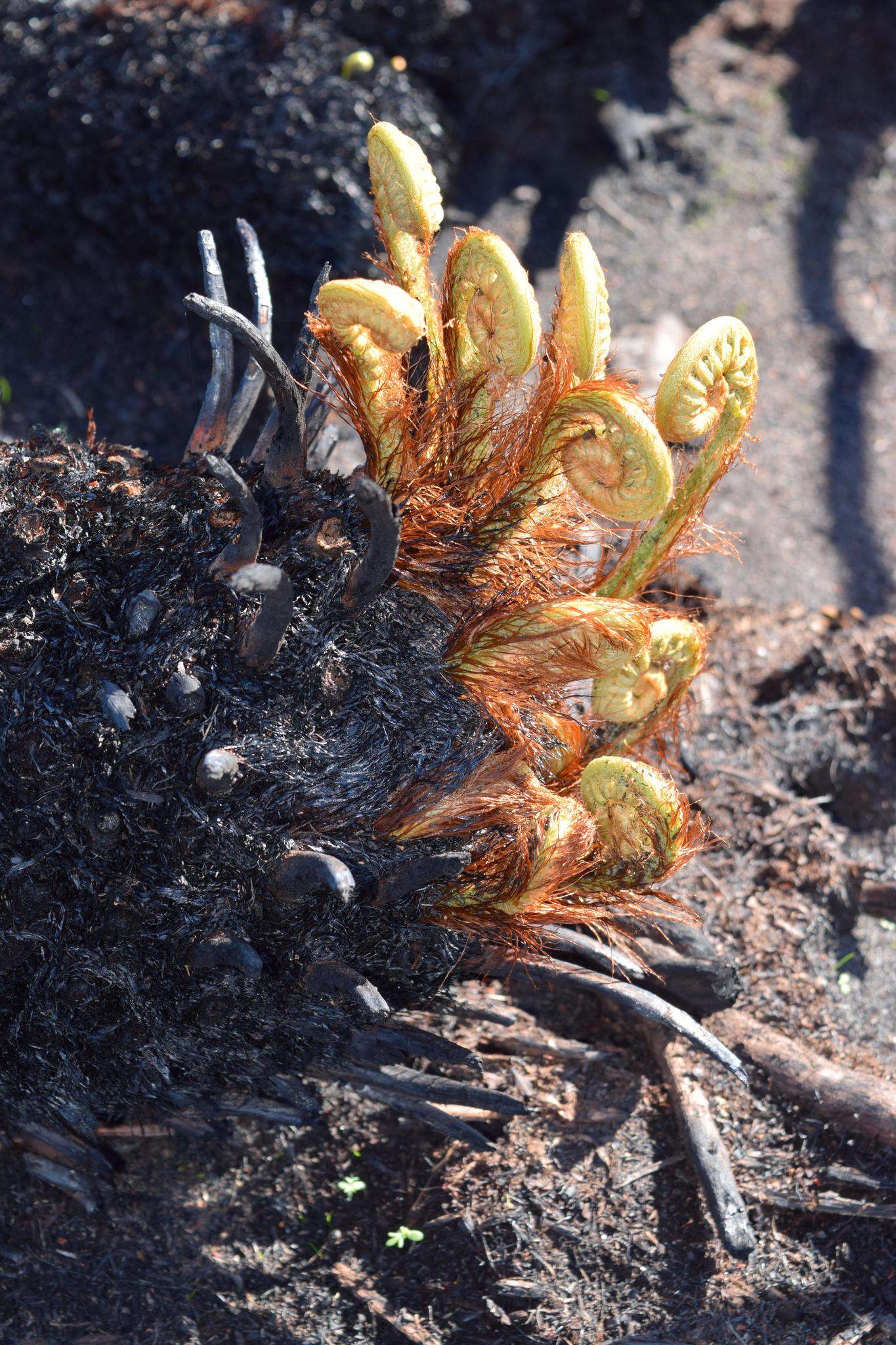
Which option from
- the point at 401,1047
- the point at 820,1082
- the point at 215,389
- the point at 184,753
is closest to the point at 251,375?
the point at 215,389

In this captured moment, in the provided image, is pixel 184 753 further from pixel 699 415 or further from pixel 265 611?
pixel 699 415

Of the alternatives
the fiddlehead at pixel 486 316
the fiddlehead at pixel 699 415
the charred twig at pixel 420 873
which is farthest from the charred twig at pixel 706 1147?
the fiddlehead at pixel 486 316

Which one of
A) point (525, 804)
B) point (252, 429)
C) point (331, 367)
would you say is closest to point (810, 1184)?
point (525, 804)

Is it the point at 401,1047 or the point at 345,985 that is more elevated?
the point at 345,985

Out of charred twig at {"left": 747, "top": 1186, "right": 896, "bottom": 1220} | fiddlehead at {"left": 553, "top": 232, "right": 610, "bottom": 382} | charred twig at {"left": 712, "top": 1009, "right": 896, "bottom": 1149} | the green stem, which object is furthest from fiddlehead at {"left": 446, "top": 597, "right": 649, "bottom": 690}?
charred twig at {"left": 747, "top": 1186, "right": 896, "bottom": 1220}

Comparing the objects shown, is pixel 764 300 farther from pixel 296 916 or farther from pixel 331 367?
pixel 296 916

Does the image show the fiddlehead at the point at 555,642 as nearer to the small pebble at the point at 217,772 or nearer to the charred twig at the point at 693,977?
the small pebble at the point at 217,772
